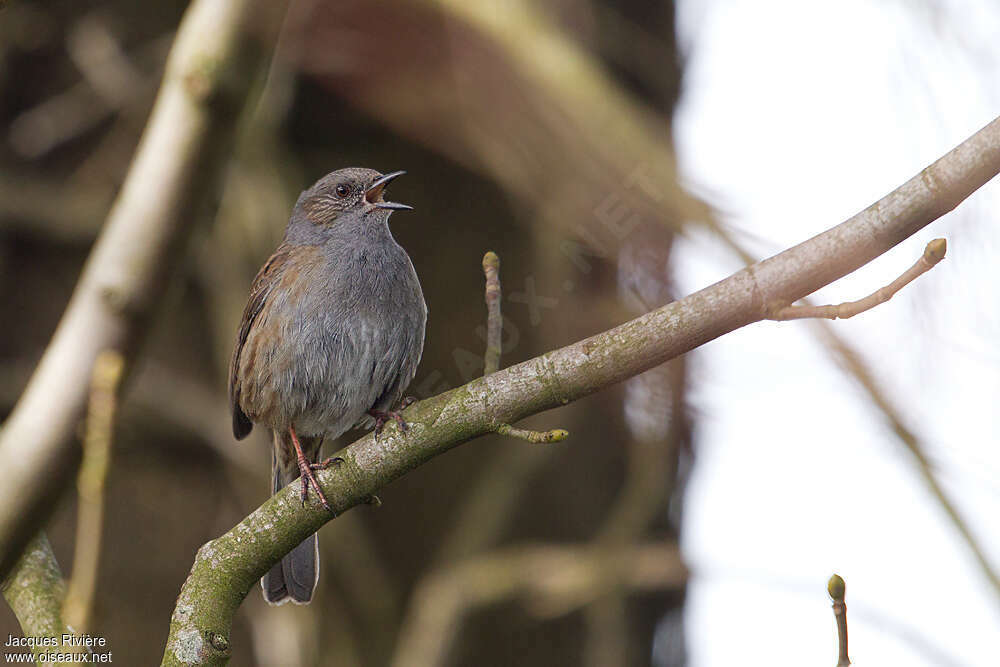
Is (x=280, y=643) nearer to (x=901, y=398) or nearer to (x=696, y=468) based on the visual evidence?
(x=696, y=468)

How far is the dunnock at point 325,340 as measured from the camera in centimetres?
414

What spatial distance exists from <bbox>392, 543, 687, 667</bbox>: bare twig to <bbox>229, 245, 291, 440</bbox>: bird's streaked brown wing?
128 centimetres

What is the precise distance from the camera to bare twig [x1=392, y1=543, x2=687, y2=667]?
4953 mm

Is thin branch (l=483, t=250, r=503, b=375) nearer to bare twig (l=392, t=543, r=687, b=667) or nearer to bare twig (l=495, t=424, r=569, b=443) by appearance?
bare twig (l=495, t=424, r=569, b=443)

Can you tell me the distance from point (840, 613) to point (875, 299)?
0.68 m

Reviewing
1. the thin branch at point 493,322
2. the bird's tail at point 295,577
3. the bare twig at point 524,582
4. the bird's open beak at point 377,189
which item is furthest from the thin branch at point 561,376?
the bare twig at point 524,582

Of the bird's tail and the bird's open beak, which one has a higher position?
the bird's open beak

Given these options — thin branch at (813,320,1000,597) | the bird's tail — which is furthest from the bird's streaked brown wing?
thin branch at (813,320,1000,597)

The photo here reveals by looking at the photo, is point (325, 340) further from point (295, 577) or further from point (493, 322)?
point (493, 322)

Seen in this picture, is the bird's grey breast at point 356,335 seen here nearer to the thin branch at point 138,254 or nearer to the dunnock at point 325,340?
→ the dunnock at point 325,340

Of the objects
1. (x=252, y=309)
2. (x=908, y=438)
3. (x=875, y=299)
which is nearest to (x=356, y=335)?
(x=252, y=309)

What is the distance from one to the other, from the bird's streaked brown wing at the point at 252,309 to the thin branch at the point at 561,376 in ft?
5.23

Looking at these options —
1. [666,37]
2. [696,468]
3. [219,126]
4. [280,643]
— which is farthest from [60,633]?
[666,37]

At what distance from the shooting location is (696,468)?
5.70 metres
